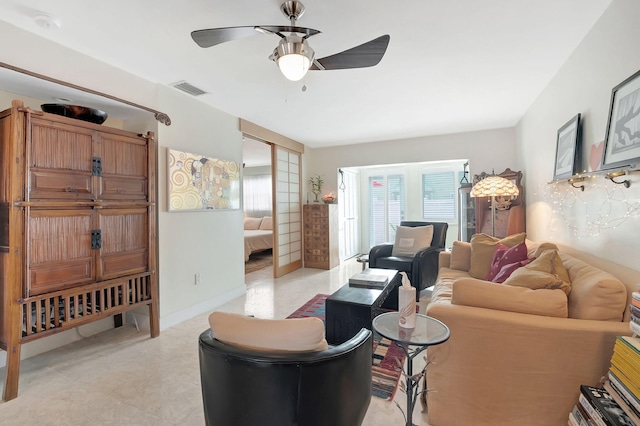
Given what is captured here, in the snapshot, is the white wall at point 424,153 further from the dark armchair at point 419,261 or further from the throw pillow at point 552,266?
the throw pillow at point 552,266

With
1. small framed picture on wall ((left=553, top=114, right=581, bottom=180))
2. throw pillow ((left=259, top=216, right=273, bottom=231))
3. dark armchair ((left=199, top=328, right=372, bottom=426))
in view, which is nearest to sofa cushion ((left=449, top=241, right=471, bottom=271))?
small framed picture on wall ((left=553, top=114, right=581, bottom=180))

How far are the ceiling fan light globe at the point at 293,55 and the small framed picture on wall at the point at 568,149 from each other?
80.6 inches

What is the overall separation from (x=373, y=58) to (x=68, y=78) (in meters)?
2.30

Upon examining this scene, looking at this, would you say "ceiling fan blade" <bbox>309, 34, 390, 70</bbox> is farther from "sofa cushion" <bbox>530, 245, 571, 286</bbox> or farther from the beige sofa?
"sofa cushion" <bbox>530, 245, 571, 286</bbox>

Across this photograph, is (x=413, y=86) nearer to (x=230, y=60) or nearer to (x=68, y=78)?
(x=230, y=60)

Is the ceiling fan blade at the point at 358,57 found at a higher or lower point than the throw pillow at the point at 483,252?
higher

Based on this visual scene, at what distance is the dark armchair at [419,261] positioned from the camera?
12.0ft

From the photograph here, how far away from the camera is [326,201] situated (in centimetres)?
555

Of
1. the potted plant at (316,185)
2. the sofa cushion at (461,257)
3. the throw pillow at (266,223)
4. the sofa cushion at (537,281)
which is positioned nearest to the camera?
the sofa cushion at (537,281)

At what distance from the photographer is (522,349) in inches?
55.2

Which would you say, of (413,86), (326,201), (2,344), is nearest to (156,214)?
(2,344)

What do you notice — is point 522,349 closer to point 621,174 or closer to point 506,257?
point 621,174

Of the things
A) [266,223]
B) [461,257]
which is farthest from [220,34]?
[266,223]

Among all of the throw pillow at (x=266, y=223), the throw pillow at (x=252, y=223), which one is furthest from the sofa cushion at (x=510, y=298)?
the throw pillow at (x=252, y=223)
